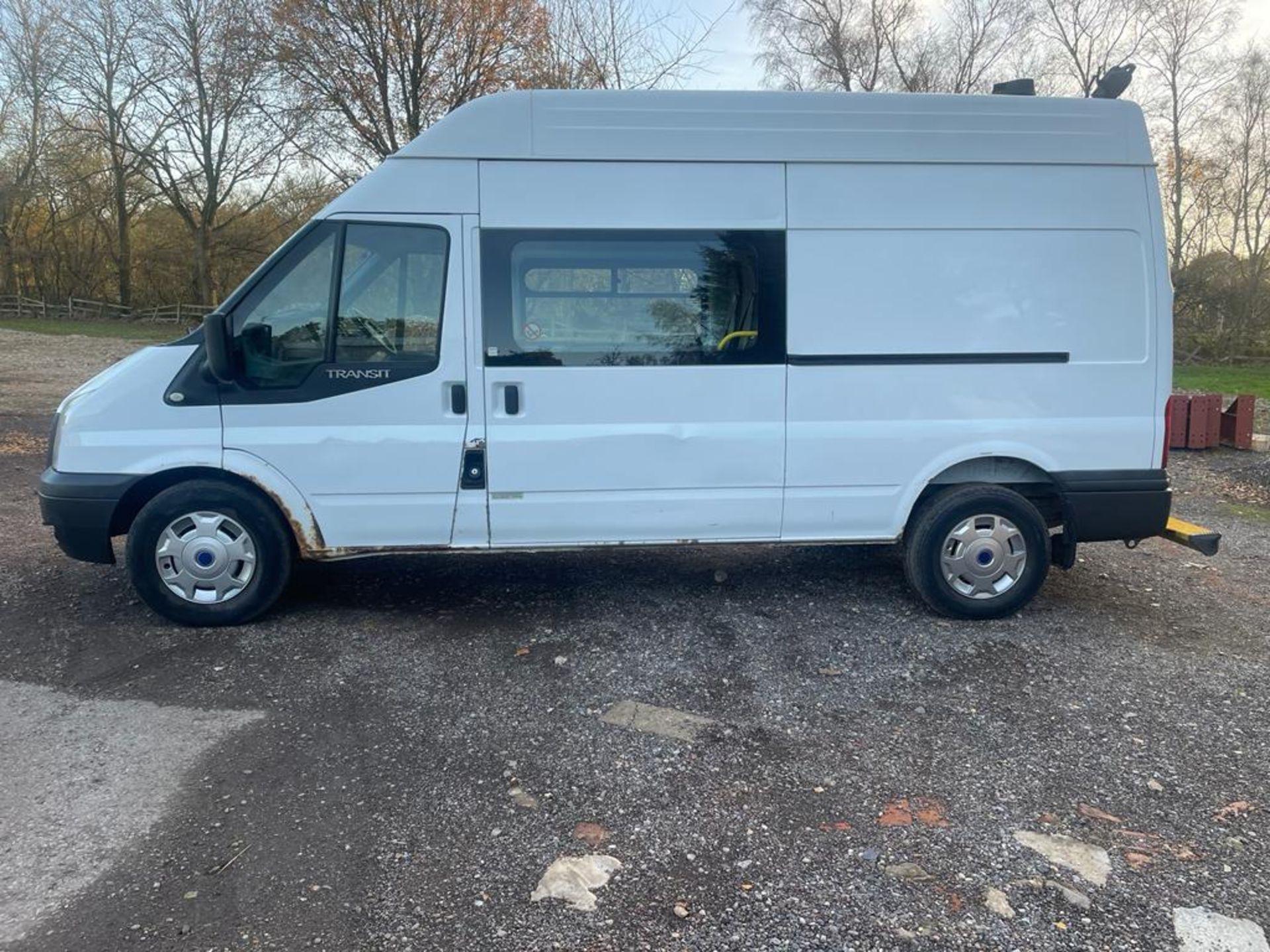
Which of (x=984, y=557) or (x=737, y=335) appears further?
(x=984, y=557)

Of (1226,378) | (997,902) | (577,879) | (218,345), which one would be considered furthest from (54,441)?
(1226,378)

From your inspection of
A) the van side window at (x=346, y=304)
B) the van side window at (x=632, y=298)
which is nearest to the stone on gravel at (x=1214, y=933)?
the van side window at (x=632, y=298)

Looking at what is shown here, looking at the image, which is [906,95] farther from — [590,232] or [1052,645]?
[1052,645]

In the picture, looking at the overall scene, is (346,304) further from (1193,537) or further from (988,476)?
(1193,537)

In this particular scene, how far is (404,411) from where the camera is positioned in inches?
185

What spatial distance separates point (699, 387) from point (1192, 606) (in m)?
3.30

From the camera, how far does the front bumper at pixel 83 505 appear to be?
4.67 metres

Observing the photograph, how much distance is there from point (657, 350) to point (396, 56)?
759 inches

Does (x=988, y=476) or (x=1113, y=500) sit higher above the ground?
(x=988, y=476)

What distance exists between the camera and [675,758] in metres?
3.61

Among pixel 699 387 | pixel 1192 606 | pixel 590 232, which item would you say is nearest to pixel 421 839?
pixel 699 387

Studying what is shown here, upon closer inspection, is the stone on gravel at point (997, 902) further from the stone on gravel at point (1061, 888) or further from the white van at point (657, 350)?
the white van at point (657, 350)

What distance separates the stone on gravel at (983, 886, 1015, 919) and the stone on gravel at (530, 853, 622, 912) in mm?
1121

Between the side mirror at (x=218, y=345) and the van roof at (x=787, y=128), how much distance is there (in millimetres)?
1244
